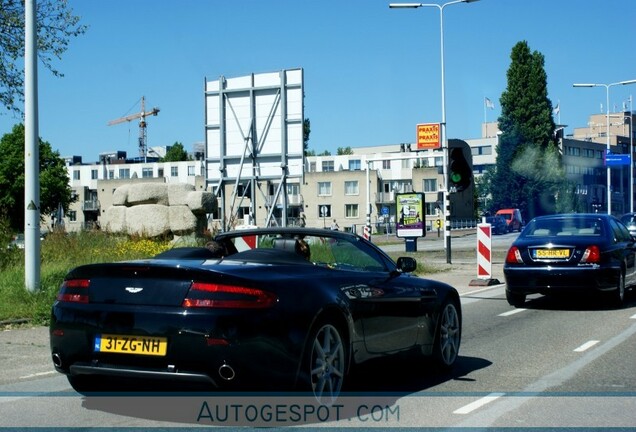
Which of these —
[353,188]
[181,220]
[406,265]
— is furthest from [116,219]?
[353,188]

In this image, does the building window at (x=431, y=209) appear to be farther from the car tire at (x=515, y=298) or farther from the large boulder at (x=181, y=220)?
the car tire at (x=515, y=298)

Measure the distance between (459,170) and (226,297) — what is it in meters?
19.1

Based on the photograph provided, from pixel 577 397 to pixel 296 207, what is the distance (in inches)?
4017

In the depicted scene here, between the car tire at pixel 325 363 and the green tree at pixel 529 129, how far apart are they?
82.2m

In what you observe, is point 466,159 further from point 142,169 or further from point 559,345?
point 142,169

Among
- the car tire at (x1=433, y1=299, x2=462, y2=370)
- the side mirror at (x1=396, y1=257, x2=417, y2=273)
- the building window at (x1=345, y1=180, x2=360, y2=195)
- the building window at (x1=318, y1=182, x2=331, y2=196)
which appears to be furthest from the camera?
the building window at (x1=318, y1=182, x2=331, y2=196)

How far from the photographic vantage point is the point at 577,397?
7355 mm

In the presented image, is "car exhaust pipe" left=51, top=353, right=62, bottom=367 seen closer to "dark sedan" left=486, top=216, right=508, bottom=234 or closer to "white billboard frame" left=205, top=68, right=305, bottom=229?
"white billboard frame" left=205, top=68, right=305, bottom=229

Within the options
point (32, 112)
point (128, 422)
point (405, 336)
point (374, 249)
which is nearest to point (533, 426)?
point (405, 336)

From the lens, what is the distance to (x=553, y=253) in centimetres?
1457

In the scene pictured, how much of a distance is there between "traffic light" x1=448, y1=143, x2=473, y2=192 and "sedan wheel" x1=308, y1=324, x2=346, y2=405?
59.2 ft

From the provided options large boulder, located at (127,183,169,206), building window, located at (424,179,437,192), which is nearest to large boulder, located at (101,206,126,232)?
large boulder, located at (127,183,169,206)

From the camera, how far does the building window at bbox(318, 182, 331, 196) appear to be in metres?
107

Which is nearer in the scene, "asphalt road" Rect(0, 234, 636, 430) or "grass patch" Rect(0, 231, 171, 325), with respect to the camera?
"asphalt road" Rect(0, 234, 636, 430)
